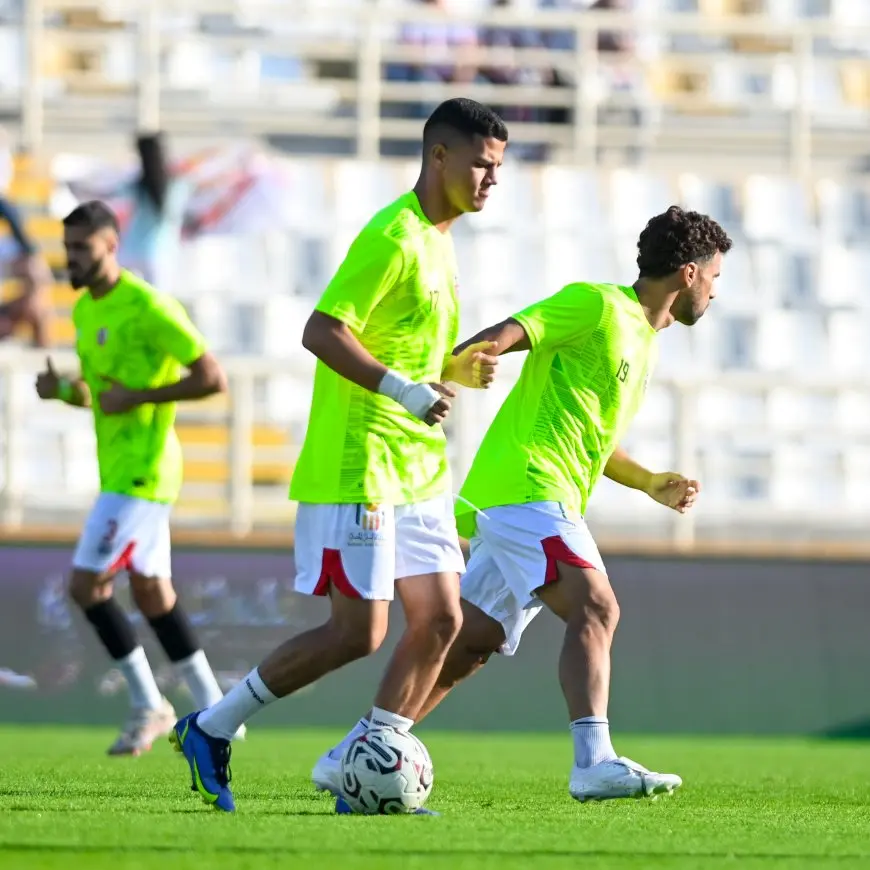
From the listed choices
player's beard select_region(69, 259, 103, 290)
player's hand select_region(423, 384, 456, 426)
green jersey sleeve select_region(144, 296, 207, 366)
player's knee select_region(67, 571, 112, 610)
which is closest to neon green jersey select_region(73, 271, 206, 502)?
green jersey sleeve select_region(144, 296, 207, 366)

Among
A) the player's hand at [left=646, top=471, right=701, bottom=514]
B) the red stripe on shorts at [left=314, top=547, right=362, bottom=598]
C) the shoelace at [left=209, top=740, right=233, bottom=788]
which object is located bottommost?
the shoelace at [left=209, top=740, right=233, bottom=788]

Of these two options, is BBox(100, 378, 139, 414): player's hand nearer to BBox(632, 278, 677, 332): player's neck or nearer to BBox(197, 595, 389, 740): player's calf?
BBox(632, 278, 677, 332): player's neck

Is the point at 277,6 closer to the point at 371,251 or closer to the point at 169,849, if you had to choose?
the point at 371,251

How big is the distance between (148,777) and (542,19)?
44.3 ft

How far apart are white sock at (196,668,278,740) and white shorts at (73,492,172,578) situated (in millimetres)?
3286

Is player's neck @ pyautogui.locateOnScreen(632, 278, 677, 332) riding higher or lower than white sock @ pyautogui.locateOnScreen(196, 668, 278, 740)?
higher

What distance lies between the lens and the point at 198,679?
977 cm

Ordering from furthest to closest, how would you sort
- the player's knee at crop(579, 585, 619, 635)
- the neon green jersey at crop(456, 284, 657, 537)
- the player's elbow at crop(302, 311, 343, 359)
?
the neon green jersey at crop(456, 284, 657, 537) → the player's knee at crop(579, 585, 619, 635) → the player's elbow at crop(302, 311, 343, 359)

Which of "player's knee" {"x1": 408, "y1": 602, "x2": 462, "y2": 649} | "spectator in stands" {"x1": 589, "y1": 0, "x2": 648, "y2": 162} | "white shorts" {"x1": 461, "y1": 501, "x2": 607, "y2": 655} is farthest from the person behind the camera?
"spectator in stands" {"x1": 589, "y1": 0, "x2": 648, "y2": 162}

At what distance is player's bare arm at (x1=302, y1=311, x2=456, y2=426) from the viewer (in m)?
5.86

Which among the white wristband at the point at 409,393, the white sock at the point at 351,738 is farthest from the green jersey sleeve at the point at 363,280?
the white sock at the point at 351,738

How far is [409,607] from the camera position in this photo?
20.6 feet

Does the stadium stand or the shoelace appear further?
the stadium stand

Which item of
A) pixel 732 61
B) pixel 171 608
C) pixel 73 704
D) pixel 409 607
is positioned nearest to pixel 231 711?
pixel 409 607
